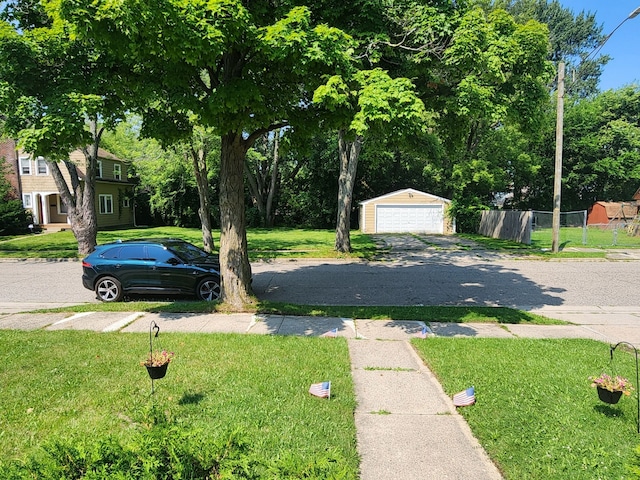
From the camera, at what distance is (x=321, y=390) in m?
4.71

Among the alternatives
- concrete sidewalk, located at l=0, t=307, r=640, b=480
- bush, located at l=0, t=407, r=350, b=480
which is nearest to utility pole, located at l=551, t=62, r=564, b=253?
concrete sidewalk, located at l=0, t=307, r=640, b=480

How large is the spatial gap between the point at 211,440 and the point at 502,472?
2375mm

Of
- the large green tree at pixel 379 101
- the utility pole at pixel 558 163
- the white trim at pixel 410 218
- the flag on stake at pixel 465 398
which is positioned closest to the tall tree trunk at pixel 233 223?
the large green tree at pixel 379 101

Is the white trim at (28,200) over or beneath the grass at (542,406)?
over

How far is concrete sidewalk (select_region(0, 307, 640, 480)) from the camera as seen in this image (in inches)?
142

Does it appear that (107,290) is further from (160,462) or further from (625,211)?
(625,211)

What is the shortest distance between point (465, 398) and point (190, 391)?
304 cm

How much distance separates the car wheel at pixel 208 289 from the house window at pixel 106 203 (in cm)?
2833

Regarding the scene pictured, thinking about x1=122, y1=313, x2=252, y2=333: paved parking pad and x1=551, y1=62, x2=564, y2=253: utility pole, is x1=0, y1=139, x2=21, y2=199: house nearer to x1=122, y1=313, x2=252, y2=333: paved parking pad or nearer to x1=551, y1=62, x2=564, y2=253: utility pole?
x1=122, y1=313, x2=252, y2=333: paved parking pad

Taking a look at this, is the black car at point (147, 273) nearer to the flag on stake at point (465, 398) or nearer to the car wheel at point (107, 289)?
the car wheel at point (107, 289)

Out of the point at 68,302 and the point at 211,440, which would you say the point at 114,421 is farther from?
the point at 68,302

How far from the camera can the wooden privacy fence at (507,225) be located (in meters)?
23.2

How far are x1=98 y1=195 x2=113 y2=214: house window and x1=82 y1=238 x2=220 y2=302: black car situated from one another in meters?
26.9

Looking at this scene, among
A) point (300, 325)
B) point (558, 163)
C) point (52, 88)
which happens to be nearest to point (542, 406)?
point (300, 325)
